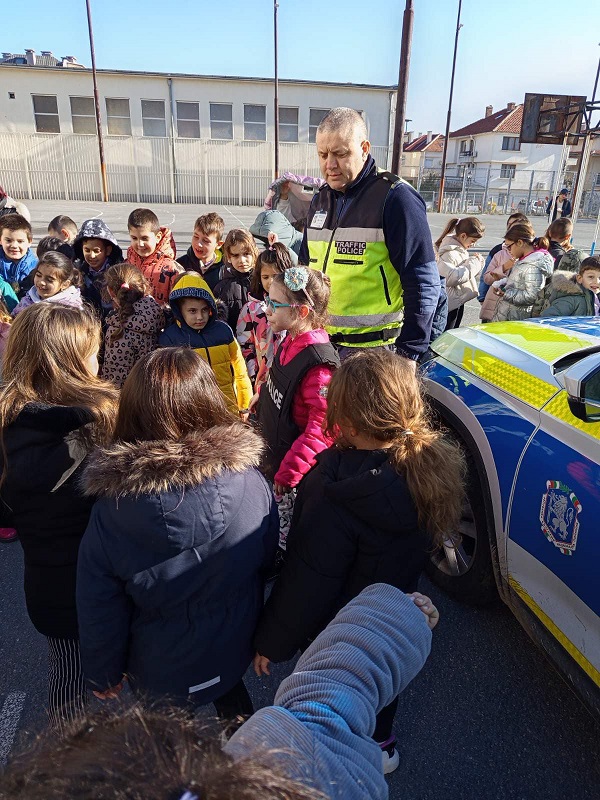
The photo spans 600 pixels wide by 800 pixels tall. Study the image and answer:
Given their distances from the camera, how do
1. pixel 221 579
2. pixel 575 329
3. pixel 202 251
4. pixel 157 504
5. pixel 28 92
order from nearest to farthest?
1. pixel 157 504
2. pixel 221 579
3. pixel 575 329
4. pixel 202 251
5. pixel 28 92

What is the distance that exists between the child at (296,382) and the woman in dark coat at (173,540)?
60 centimetres

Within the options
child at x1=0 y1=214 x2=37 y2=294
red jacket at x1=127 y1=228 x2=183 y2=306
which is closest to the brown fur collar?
red jacket at x1=127 y1=228 x2=183 y2=306

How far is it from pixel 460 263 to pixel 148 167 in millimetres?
23106

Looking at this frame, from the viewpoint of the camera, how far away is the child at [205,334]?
11.0 ft

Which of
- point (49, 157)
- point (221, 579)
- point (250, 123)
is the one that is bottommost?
point (221, 579)

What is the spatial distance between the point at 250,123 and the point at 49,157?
9149 millimetres

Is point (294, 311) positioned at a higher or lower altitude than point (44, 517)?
higher

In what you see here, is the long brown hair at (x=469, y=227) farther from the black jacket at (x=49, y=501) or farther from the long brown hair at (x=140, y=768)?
the long brown hair at (x=140, y=768)

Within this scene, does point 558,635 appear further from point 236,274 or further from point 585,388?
point 236,274

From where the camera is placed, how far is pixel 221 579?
1.53 metres

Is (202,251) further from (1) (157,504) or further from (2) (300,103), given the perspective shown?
(2) (300,103)

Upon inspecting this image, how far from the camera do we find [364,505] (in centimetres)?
154

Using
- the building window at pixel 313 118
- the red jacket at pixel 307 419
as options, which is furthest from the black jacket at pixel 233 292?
the building window at pixel 313 118

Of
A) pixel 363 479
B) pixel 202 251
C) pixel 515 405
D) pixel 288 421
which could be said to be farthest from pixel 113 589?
pixel 202 251
